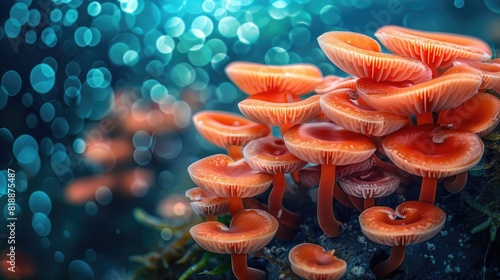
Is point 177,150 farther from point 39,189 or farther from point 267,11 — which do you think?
point 267,11

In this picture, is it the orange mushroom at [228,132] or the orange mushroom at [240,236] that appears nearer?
the orange mushroom at [240,236]

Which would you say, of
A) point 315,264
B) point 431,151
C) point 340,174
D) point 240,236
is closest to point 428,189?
point 431,151

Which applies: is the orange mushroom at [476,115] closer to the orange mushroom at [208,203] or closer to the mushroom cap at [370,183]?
the mushroom cap at [370,183]

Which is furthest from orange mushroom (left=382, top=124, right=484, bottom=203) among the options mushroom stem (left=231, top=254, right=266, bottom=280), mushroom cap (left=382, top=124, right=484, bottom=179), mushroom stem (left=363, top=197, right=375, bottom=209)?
mushroom stem (left=231, top=254, right=266, bottom=280)

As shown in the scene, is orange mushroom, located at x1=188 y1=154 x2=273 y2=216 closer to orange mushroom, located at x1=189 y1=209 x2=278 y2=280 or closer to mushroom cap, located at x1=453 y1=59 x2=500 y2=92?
orange mushroom, located at x1=189 y1=209 x2=278 y2=280

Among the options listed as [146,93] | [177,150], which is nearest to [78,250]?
[177,150]

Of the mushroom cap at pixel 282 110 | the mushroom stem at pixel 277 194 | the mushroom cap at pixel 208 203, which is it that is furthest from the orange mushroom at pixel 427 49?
the mushroom cap at pixel 208 203
